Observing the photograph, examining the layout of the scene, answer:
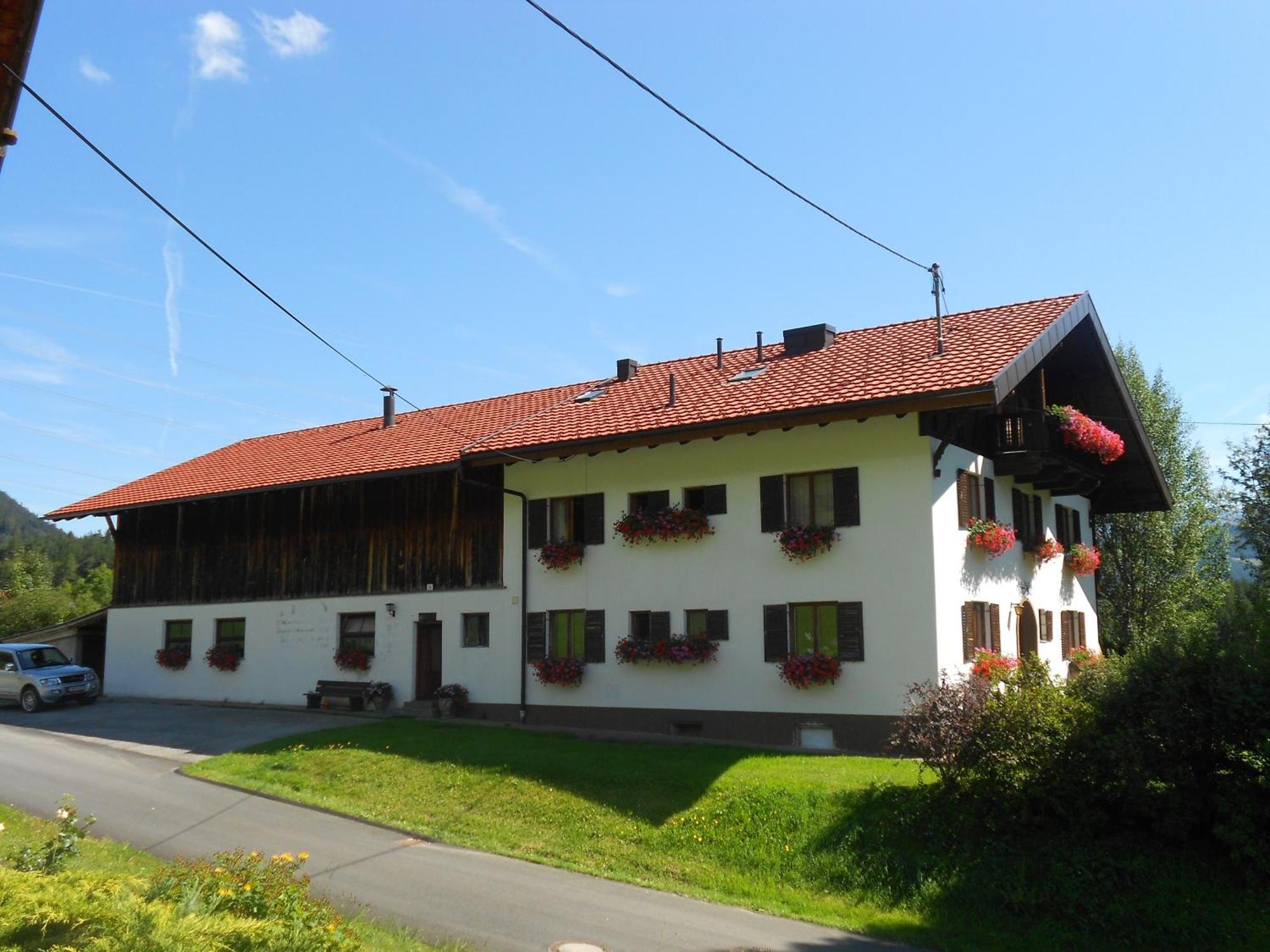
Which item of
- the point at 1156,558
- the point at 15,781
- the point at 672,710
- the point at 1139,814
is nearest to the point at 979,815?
the point at 1139,814

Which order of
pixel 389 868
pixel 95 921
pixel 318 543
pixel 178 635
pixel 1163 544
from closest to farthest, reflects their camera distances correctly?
pixel 95 921 → pixel 389 868 → pixel 318 543 → pixel 178 635 → pixel 1163 544

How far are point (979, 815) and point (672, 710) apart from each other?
848cm

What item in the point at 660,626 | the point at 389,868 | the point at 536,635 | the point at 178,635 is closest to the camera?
the point at 389,868

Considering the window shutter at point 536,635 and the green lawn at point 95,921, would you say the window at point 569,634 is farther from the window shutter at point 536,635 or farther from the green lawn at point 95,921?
the green lawn at point 95,921

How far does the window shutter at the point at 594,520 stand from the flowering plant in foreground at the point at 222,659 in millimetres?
10910

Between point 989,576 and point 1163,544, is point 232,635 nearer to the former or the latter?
point 989,576

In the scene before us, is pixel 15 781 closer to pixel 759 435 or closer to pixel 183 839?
pixel 183 839

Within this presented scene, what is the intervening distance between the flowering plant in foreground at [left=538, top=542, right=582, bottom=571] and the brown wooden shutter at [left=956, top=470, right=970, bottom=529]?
24.6 feet

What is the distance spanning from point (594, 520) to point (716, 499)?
2910mm

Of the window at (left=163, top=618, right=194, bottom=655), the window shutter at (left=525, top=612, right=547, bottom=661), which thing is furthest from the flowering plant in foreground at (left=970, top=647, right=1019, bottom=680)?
the window at (left=163, top=618, right=194, bottom=655)

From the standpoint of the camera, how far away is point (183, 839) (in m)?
13.7

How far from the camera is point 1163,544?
33.8 meters

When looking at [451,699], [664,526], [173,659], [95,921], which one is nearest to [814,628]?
[664,526]

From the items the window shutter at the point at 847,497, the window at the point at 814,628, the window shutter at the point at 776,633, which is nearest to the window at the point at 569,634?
the window shutter at the point at 776,633
